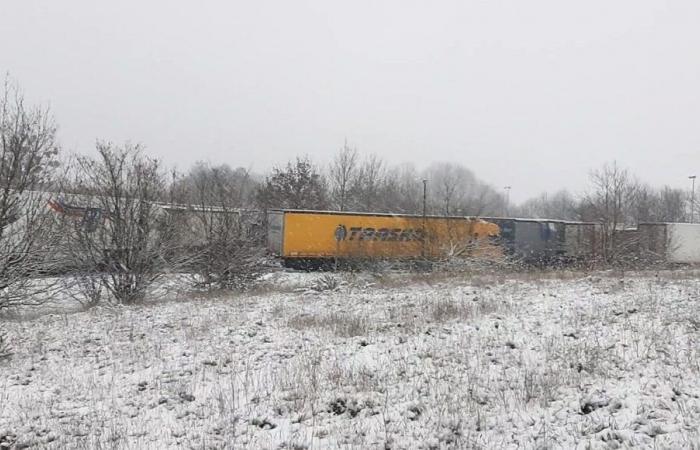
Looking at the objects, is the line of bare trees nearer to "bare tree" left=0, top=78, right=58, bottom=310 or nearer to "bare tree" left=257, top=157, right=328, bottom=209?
"bare tree" left=0, top=78, right=58, bottom=310

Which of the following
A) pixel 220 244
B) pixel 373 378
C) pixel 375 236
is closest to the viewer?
pixel 373 378

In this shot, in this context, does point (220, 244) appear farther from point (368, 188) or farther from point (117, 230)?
point (368, 188)

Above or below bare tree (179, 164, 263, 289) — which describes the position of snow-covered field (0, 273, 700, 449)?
below

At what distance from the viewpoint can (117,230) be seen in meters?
15.3

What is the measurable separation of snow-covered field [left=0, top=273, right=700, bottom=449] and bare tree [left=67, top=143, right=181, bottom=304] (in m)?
Answer: 4.49

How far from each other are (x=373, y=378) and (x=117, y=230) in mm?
11544

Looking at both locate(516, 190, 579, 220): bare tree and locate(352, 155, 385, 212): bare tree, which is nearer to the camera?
locate(352, 155, 385, 212): bare tree

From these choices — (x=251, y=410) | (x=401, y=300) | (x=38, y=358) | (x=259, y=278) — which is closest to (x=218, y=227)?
(x=259, y=278)

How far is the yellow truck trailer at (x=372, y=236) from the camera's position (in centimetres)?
2567

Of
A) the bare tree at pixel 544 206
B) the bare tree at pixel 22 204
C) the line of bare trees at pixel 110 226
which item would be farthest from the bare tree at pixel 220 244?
the bare tree at pixel 544 206

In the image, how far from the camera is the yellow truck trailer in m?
25.7

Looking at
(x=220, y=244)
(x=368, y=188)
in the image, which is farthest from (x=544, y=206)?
(x=220, y=244)

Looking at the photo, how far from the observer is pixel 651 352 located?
638 cm

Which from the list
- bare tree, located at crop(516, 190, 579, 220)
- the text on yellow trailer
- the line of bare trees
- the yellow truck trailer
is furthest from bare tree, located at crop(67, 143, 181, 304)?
bare tree, located at crop(516, 190, 579, 220)
